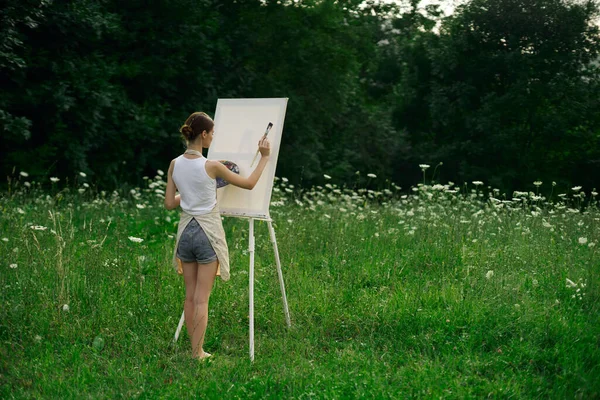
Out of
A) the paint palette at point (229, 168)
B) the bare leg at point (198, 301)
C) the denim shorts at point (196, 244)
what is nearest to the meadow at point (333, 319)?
the bare leg at point (198, 301)

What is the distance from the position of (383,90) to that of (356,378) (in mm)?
26478

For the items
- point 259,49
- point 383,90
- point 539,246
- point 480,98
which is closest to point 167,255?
point 539,246

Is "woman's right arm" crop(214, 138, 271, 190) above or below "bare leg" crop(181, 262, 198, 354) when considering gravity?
above

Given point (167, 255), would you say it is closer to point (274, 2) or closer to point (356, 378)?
point (356, 378)

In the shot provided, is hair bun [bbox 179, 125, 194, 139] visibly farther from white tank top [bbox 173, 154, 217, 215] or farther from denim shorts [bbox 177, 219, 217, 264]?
denim shorts [bbox 177, 219, 217, 264]

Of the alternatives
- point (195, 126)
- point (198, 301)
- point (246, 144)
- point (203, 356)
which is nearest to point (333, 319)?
point (203, 356)

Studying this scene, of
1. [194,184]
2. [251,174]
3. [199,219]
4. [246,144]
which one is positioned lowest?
[199,219]

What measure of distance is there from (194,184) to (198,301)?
35.2 inches

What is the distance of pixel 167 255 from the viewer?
816 cm

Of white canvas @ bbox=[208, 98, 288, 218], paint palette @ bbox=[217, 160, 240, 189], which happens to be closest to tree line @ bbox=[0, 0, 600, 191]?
white canvas @ bbox=[208, 98, 288, 218]

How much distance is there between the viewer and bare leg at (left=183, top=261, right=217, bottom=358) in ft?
17.0

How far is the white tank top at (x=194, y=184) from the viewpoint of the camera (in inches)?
202

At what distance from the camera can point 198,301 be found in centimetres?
520

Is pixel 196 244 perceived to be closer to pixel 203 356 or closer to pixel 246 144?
pixel 203 356
